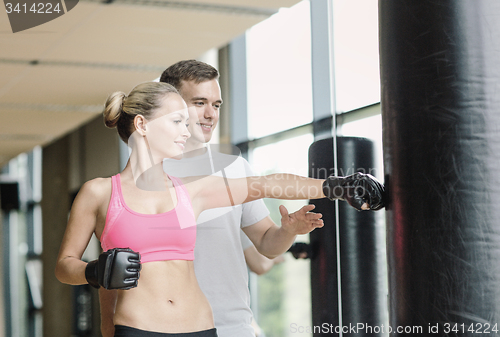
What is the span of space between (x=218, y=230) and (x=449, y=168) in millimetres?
668

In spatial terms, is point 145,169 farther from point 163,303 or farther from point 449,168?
point 449,168

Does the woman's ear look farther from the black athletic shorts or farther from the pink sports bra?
the black athletic shorts

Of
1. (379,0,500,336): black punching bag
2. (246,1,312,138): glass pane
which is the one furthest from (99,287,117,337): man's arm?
(246,1,312,138): glass pane

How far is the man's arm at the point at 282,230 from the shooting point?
132 cm

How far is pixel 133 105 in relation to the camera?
4.25ft

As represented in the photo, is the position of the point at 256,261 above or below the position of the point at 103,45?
below

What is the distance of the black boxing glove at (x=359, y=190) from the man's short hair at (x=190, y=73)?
556mm

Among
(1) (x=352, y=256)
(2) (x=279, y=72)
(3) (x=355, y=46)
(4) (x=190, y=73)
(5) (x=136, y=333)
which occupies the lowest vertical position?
(5) (x=136, y=333)

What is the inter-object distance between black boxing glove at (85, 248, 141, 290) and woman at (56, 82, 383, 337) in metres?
0.02

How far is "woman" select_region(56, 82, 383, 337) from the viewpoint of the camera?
1179 millimetres

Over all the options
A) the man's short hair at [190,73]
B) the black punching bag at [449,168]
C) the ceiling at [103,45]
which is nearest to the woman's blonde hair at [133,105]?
the man's short hair at [190,73]

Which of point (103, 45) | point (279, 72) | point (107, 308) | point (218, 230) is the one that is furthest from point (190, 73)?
point (279, 72)

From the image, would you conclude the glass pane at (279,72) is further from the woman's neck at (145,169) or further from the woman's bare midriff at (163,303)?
the woman's bare midriff at (163,303)

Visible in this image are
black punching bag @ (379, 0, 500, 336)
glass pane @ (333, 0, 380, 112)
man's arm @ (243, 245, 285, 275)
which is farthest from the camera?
man's arm @ (243, 245, 285, 275)
